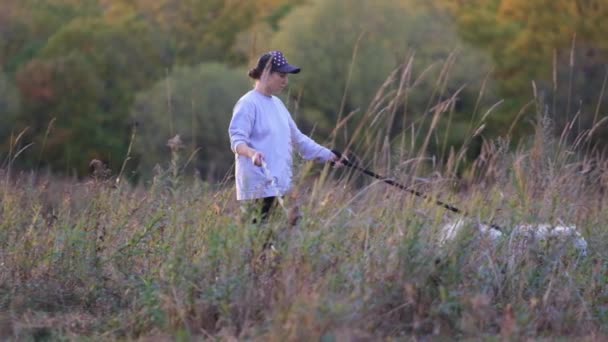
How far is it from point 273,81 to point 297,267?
60.1 inches

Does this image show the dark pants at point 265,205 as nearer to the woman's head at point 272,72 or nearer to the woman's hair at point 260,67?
the woman's head at point 272,72

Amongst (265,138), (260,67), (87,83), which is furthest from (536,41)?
(265,138)

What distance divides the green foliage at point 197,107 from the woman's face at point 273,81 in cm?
3417

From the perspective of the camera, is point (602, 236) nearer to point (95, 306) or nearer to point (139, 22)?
point (95, 306)

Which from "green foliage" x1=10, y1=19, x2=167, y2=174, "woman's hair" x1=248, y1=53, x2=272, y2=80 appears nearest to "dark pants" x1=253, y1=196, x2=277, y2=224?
"woman's hair" x1=248, y1=53, x2=272, y2=80

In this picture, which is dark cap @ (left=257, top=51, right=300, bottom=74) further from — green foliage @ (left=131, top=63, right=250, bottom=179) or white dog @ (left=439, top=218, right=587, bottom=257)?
green foliage @ (left=131, top=63, right=250, bottom=179)

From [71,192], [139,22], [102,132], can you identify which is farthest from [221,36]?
[71,192]

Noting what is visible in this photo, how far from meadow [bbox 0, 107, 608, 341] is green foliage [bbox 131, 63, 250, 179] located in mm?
33885

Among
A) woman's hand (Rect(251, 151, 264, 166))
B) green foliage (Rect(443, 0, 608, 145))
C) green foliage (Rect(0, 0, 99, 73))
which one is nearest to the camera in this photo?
woman's hand (Rect(251, 151, 264, 166))

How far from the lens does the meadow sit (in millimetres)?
5574

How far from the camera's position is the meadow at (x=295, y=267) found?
5.57m

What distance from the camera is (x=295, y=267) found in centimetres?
562

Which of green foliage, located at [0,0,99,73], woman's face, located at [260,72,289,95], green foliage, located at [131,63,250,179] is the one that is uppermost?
woman's face, located at [260,72,289,95]

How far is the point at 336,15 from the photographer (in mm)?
45375
